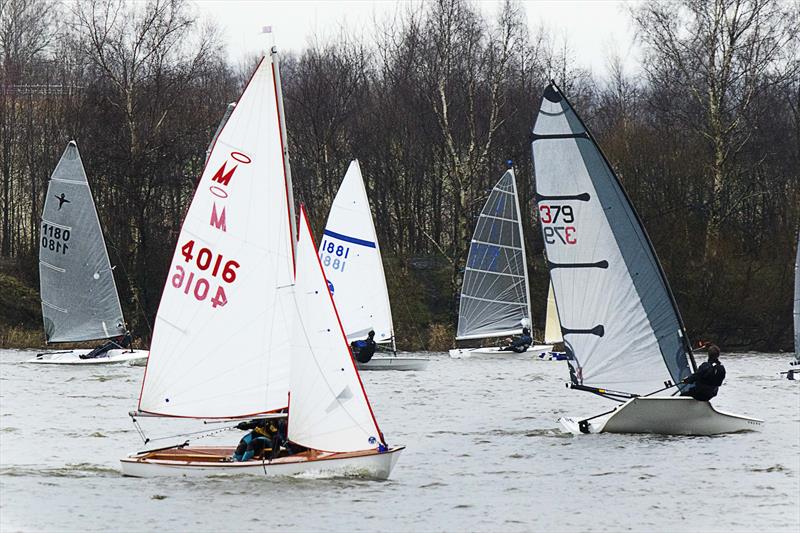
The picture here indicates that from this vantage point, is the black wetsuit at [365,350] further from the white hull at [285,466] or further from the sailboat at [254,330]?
the white hull at [285,466]

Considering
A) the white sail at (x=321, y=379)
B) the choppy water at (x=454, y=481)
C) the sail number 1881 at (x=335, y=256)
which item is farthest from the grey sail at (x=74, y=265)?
the white sail at (x=321, y=379)

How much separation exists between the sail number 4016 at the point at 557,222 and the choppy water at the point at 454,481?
124 inches

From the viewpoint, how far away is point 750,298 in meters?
39.1

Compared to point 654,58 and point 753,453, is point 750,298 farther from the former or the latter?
point 753,453

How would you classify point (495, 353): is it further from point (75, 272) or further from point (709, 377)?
point (709, 377)

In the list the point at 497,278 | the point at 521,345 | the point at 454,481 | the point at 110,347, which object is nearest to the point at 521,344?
the point at 521,345

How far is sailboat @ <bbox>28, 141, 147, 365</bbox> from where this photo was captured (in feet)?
108

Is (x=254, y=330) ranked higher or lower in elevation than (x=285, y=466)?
higher

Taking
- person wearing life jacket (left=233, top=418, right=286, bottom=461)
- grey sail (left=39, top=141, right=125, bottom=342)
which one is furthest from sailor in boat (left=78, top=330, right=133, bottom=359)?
person wearing life jacket (left=233, top=418, right=286, bottom=461)

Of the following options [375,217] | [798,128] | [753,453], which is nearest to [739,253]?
[798,128]

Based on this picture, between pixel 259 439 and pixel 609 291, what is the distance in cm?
689

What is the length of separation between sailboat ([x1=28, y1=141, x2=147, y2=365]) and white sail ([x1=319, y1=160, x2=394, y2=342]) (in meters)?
5.90

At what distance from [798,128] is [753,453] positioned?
92.6ft

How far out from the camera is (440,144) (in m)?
46.2
